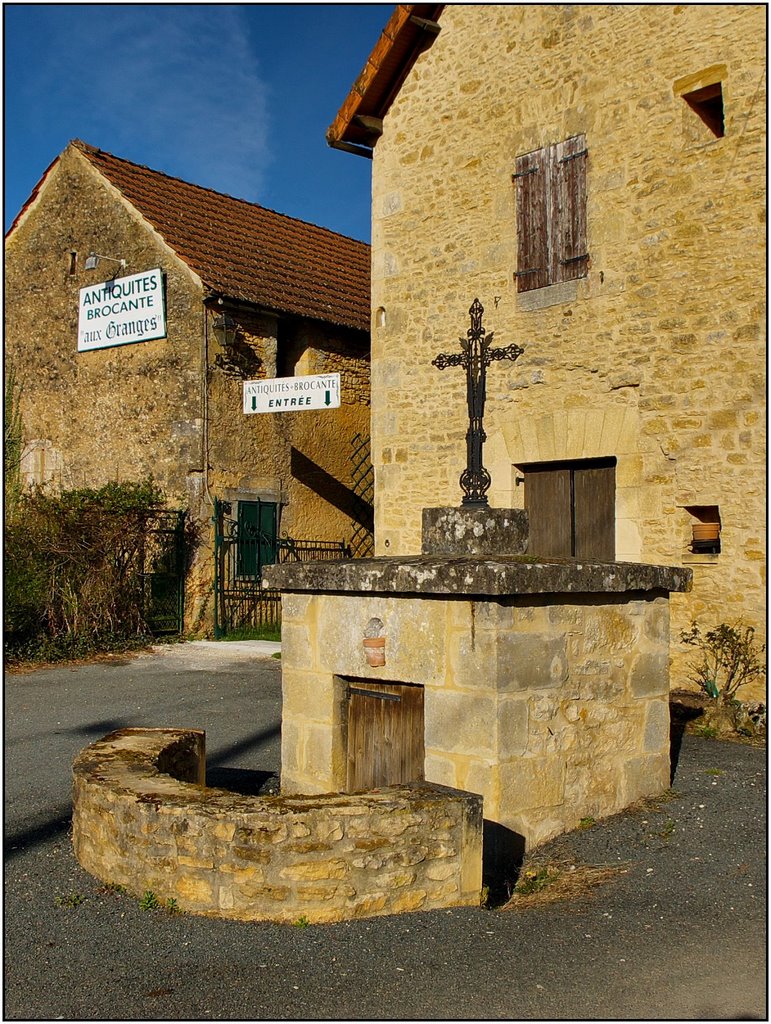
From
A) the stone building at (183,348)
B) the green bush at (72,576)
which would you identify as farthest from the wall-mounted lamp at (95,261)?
the green bush at (72,576)

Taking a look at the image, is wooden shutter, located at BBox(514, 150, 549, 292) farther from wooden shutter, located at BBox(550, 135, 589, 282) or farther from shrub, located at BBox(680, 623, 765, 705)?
shrub, located at BBox(680, 623, 765, 705)

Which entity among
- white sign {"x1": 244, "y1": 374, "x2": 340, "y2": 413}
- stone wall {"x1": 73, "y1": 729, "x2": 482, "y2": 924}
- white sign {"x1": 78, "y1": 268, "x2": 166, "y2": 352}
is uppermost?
white sign {"x1": 78, "y1": 268, "x2": 166, "y2": 352}

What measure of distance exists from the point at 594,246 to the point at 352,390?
7.00m

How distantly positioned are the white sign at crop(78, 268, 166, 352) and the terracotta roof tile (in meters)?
0.73

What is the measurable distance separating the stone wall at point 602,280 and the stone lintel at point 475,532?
11.7 ft

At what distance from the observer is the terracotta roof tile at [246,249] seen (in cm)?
1429

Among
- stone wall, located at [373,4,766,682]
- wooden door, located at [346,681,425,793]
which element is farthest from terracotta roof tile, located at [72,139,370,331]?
wooden door, located at [346,681,425,793]

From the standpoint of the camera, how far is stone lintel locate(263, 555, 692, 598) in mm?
4664

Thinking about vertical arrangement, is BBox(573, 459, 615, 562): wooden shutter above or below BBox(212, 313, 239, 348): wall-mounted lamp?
below

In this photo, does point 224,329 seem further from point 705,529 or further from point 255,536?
point 705,529

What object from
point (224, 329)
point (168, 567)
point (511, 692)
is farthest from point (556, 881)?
point (224, 329)

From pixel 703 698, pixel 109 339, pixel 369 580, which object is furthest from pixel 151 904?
pixel 109 339

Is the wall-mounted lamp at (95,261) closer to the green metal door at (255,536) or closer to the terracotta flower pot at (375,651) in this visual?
the green metal door at (255,536)

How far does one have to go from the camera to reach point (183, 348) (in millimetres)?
13922
